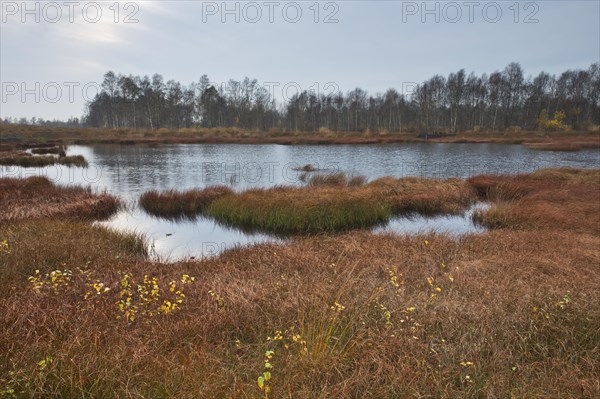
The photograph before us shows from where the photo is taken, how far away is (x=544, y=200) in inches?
617

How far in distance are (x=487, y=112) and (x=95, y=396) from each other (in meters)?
105

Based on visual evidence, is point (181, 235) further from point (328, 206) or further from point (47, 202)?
point (47, 202)

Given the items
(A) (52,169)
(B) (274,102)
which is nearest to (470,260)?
(A) (52,169)

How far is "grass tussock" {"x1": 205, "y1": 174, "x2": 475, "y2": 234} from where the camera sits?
13398 mm

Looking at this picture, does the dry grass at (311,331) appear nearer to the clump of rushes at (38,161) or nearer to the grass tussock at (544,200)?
the grass tussock at (544,200)

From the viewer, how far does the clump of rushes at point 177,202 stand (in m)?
16.1

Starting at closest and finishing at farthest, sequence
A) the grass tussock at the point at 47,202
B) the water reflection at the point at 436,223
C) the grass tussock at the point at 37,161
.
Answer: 1. the grass tussock at the point at 47,202
2. the water reflection at the point at 436,223
3. the grass tussock at the point at 37,161

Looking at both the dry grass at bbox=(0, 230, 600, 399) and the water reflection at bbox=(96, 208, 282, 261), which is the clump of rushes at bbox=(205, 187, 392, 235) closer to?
the water reflection at bbox=(96, 208, 282, 261)

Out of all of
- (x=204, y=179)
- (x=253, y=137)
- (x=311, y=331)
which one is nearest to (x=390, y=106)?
(x=253, y=137)

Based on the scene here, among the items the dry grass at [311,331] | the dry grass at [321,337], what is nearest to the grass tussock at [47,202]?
the dry grass at [311,331]

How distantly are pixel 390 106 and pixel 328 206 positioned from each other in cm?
8867

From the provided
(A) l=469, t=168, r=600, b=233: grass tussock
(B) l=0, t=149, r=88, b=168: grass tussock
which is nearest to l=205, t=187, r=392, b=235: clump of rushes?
(A) l=469, t=168, r=600, b=233: grass tussock

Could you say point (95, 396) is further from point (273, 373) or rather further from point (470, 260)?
point (470, 260)

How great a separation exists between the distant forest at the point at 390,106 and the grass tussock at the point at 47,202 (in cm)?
7039
